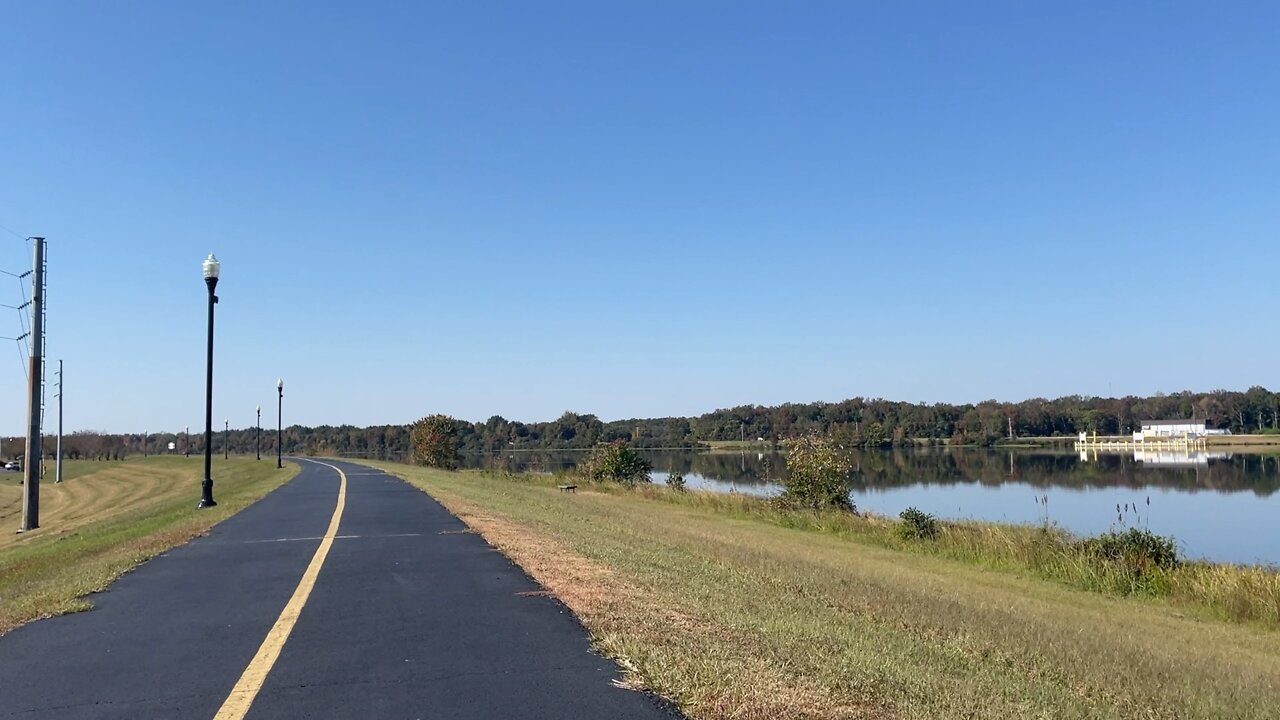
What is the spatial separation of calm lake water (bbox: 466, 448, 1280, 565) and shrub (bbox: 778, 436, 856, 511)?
2.38 metres

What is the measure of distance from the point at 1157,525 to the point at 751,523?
15.0m

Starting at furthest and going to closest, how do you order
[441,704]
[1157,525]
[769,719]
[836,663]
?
[1157,525] < [836,663] < [441,704] < [769,719]

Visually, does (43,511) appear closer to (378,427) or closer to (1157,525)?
(1157,525)

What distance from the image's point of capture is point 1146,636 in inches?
447

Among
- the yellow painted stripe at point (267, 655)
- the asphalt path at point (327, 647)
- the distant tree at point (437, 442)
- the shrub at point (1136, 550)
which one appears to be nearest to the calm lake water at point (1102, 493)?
the shrub at point (1136, 550)

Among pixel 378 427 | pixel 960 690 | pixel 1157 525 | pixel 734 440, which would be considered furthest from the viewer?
pixel 378 427

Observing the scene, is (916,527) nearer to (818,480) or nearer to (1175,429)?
(818,480)

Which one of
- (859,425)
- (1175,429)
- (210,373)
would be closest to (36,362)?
(210,373)

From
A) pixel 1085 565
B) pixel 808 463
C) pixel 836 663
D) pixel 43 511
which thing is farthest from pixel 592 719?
pixel 43 511

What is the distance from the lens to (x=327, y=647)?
6.48 meters

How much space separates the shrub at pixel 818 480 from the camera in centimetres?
3159

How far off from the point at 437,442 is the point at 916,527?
4982cm

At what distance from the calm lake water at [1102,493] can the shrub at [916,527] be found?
14.2 feet

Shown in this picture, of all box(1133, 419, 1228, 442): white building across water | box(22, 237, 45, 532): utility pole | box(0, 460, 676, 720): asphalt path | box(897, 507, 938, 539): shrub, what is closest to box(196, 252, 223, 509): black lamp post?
box(22, 237, 45, 532): utility pole
